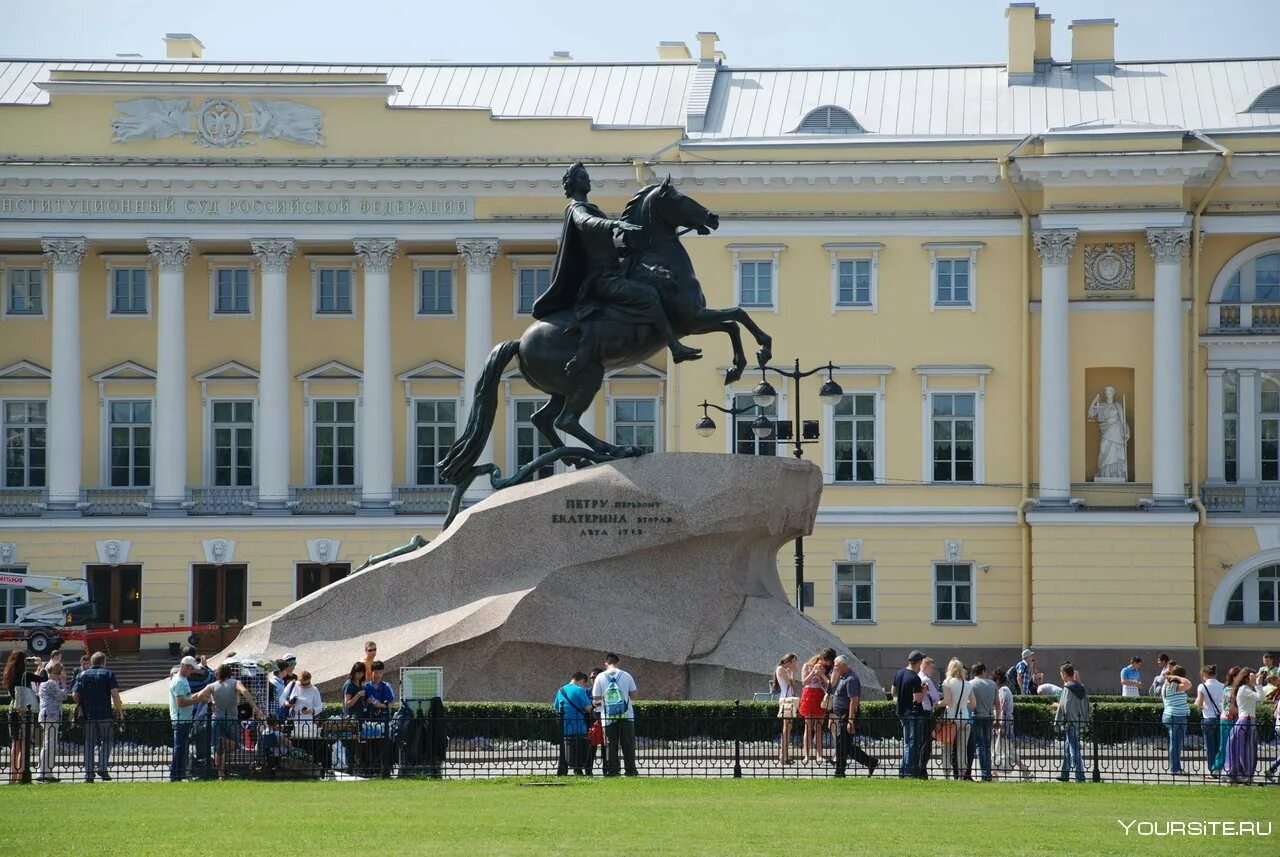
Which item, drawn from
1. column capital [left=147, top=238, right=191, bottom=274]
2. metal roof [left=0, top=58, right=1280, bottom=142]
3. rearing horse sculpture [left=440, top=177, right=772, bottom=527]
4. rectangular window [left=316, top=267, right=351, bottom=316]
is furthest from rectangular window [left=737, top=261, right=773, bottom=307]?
rearing horse sculpture [left=440, top=177, right=772, bottom=527]

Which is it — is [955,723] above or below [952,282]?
below

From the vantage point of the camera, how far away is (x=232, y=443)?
59062mm

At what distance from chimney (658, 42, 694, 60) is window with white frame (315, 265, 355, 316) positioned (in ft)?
38.7

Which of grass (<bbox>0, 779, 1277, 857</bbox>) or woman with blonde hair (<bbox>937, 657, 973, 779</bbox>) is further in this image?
woman with blonde hair (<bbox>937, 657, 973, 779</bbox>)

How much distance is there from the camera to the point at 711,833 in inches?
685

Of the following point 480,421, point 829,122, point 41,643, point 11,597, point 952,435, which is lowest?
point 41,643

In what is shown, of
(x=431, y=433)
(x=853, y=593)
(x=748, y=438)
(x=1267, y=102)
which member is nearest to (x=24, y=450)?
(x=431, y=433)

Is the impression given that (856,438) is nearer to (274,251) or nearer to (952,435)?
(952,435)

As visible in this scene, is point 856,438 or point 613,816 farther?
point 856,438

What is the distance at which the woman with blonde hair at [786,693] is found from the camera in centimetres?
2341

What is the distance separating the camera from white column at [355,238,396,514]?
189ft

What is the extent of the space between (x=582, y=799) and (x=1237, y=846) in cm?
574

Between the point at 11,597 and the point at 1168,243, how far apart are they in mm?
28814

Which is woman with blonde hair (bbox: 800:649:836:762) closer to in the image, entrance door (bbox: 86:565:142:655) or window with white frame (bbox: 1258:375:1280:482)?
window with white frame (bbox: 1258:375:1280:482)
